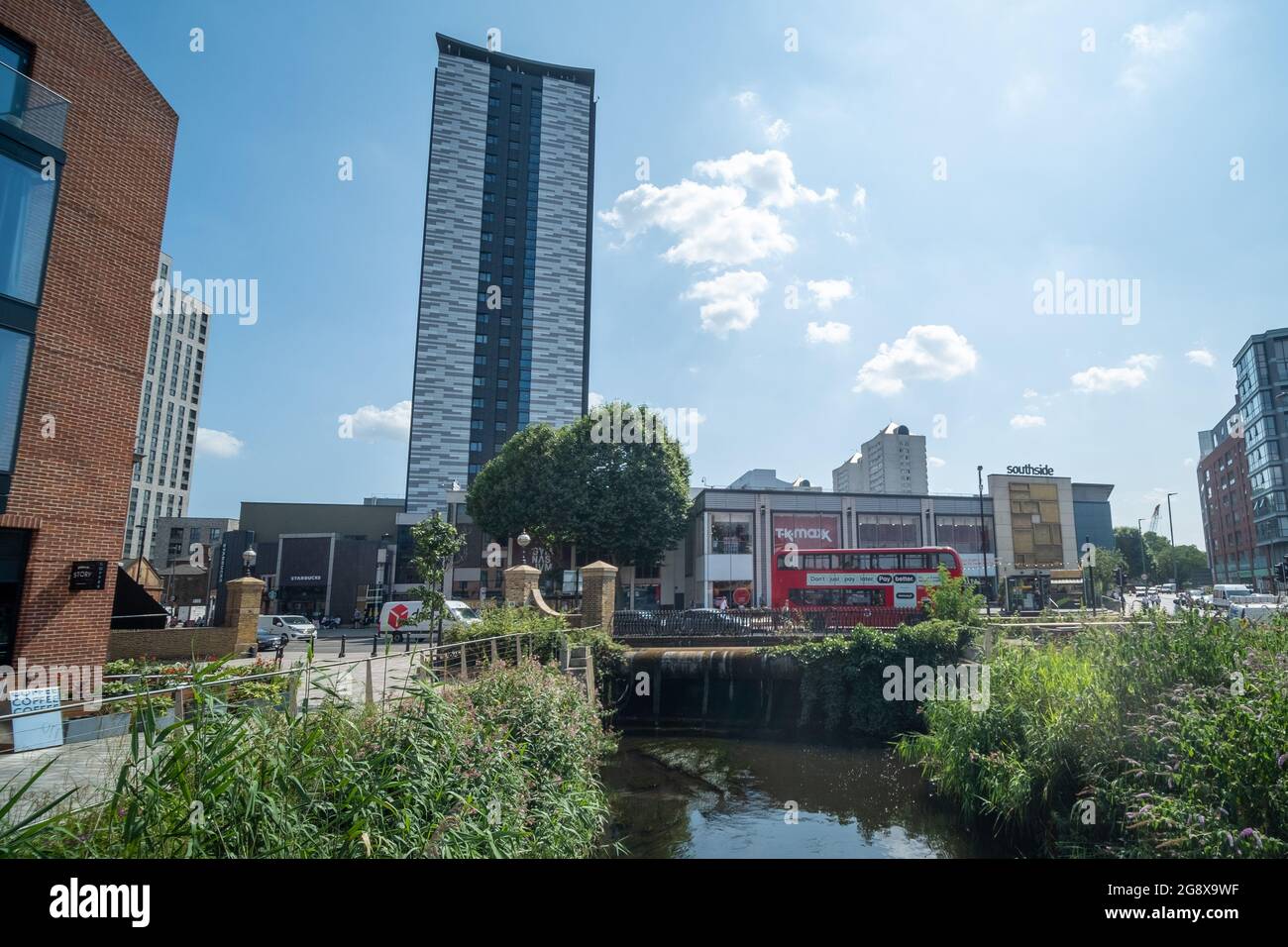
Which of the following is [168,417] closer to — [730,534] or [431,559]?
[730,534]

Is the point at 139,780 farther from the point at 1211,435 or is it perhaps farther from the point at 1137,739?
the point at 1211,435

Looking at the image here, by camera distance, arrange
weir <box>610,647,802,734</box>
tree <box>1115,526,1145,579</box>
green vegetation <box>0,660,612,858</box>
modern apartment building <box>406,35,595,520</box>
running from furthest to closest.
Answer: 1. tree <box>1115,526,1145,579</box>
2. modern apartment building <box>406,35,595,520</box>
3. weir <box>610,647,802,734</box>
4. green vegetation <box>0,660,612,858</box>

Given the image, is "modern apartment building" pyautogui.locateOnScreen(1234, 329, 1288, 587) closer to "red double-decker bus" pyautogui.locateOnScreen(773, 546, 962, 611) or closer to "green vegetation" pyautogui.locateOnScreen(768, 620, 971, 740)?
"red double-decker bus" pyautogui.locateOnScreen(773, 546, 962, 611)

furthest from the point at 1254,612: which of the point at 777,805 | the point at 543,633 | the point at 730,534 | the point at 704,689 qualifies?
the point at 730,534

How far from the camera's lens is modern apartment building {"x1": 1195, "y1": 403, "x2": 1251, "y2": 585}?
6631 centimetres

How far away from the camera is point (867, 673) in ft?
55.5

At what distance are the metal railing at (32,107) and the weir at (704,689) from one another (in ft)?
56.7

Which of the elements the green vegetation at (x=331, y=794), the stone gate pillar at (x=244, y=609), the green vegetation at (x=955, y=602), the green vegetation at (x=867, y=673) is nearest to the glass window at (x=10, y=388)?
the green vegetation at (x=331, y=794)

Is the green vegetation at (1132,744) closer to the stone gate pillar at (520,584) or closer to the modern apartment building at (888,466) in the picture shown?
the stone gate pillar at (520,584)

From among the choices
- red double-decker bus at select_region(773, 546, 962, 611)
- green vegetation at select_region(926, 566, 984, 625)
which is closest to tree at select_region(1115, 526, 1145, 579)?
red double-decker bus at select_region(773, 546, 962, 611)

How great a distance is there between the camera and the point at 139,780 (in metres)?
4.86

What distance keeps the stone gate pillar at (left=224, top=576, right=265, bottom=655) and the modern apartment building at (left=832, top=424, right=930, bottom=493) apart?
9006 centimetres

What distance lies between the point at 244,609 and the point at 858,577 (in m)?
23.8
